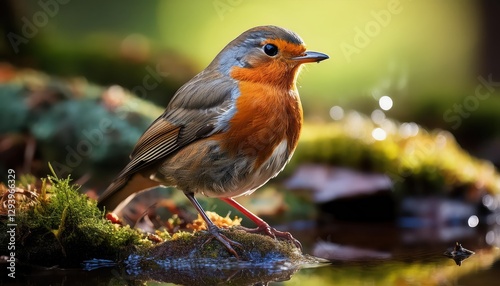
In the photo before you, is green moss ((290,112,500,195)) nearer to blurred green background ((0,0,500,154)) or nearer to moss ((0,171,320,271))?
blurred green background ((0,0,500,154))

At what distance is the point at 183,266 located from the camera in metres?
3.42

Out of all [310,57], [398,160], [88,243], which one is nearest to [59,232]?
[88,243]

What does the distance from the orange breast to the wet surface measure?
552mm

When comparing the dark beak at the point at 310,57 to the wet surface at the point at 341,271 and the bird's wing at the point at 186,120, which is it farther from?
the wet surface at the point at 341,271

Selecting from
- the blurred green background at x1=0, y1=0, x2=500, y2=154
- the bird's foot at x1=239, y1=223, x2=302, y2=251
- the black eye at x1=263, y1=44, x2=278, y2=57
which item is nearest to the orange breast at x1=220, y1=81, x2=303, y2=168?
the black eye at x1=263, y1=44, x2=278, y2=57

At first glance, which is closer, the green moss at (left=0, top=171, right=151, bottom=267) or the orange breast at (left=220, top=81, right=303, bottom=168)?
the green moss at (left=0, top=171, right=151, bottom=267)

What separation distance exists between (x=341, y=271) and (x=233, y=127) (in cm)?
85

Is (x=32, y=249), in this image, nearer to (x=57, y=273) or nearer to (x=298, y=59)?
(x=57, y=273)

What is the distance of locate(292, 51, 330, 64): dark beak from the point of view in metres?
3.73

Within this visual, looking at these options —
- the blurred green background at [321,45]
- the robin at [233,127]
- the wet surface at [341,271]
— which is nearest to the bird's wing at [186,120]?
the robin at [233,127]

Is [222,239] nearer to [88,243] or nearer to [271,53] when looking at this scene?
[88,243]

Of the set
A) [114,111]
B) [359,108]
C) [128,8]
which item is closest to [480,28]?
[359,108]

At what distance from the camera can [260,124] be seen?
358 centimetres

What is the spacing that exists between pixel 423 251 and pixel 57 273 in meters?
1.95
